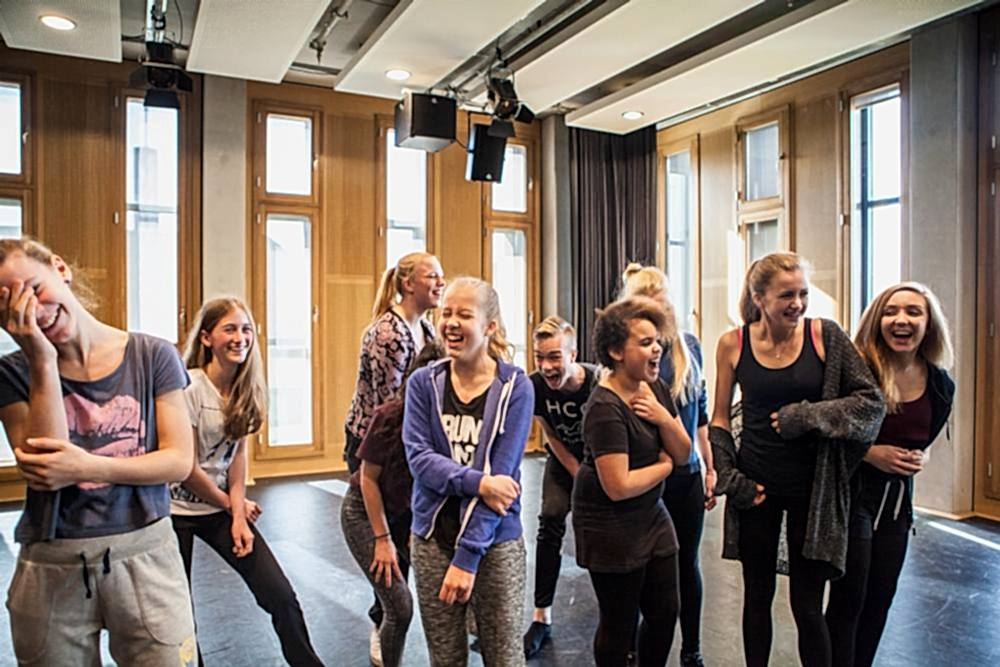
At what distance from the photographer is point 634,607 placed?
195 centimetres

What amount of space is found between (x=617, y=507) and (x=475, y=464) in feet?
1.40

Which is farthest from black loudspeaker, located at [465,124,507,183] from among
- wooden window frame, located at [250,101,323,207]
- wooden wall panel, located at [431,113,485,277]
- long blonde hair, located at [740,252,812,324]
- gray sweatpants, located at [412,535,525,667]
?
gray sweatpants, located at [412,535,525,667]

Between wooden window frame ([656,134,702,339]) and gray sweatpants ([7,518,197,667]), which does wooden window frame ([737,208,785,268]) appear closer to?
wooden window frame ([656,134,702,339])

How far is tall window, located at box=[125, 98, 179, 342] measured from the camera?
18.4ft

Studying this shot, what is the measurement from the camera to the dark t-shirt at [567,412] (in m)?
2.64

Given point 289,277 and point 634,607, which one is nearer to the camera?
point 634,607

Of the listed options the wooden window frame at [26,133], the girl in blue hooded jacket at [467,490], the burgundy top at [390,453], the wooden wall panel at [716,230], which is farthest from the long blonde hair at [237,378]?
the wooden wall panel at [716,230]

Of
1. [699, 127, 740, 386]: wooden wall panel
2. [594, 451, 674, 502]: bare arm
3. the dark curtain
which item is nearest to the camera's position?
[594, 451, 674, 502]: bare arm

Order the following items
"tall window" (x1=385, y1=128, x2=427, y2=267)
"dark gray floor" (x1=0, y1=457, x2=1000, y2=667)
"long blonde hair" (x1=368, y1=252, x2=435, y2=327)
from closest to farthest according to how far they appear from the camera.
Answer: "long blonde hair" (x1=368, y1=252, x2=435, y2=327), "dark gray floor" (x1=0, y1=457, x2=1000, y2=667), "tall window" (x1=385, y1=128, x2=427, y2=267)

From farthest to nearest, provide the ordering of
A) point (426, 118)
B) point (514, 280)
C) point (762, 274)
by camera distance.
→ 1. point (514, 280)
2. point (426, 118)
3. point (762, 274)

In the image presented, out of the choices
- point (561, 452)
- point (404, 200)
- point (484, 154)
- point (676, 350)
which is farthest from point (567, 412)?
point (404, 200)

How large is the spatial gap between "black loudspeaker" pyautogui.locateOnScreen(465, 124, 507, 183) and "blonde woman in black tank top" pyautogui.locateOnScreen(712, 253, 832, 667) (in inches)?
151

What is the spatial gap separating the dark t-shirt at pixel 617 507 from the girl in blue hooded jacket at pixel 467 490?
0.21 metres

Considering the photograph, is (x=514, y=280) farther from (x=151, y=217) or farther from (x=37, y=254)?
(x=37, y=254)
